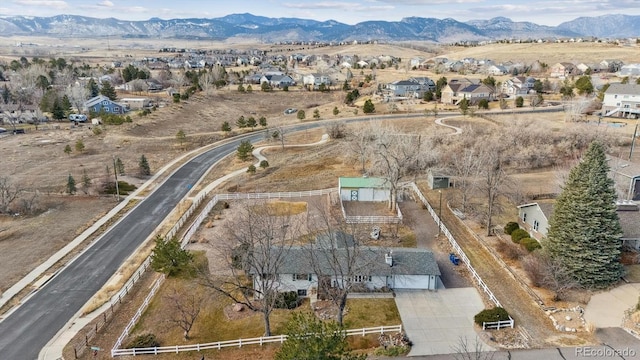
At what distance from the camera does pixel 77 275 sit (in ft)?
117

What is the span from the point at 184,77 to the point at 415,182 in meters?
112

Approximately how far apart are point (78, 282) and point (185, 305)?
10790mm

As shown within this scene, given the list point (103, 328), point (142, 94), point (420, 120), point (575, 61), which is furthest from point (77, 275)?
point (575, 61)

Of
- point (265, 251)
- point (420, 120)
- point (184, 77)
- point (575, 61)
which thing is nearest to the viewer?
point (265, 251)

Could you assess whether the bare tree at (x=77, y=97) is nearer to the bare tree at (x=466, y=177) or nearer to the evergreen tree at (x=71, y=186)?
the evergreen tree at (x=71, y=186)

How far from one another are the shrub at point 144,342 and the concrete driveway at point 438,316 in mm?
15101

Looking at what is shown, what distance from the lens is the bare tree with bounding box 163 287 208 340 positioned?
89.3ft

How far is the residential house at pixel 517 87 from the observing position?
106562 millimetres

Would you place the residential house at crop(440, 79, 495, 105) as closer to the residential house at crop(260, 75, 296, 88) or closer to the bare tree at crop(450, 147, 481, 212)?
the bare tree at crop(450, 147, 481, 212)

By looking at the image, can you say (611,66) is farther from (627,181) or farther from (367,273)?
(367,273)

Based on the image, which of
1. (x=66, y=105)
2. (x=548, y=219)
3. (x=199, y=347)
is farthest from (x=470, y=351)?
(x=66, y=105)

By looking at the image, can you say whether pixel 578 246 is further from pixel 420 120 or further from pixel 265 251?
pixel 420 120

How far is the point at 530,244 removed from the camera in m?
35.7

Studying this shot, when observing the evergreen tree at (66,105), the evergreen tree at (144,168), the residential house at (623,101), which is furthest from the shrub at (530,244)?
the evergreen tree at (66,105)
